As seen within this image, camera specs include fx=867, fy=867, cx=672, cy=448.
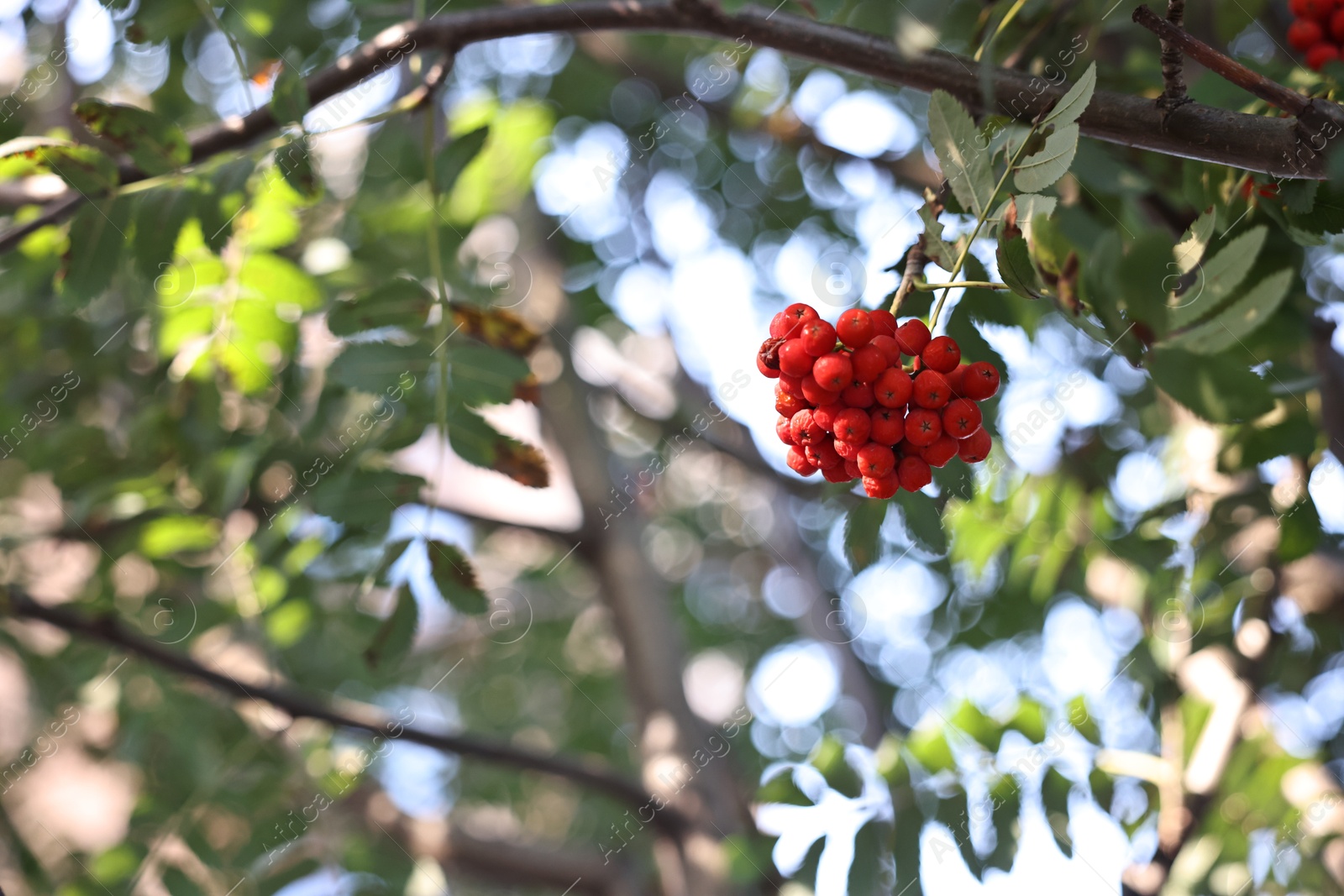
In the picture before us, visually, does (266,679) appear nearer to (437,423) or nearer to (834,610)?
(437,423)

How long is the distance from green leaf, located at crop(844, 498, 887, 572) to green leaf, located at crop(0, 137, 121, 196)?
4.62 ft

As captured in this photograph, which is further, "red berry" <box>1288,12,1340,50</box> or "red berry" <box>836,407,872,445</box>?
"red berry" <box>1288,12,1340,50</box>

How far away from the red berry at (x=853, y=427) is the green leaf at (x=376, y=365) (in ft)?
2.96

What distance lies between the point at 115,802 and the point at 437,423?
4166 millimetres

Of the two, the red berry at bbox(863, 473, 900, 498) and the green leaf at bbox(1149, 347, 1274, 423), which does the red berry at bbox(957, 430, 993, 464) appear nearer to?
the red berry at bbox(863, 473, 900, 498)

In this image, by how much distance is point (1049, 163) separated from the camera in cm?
95

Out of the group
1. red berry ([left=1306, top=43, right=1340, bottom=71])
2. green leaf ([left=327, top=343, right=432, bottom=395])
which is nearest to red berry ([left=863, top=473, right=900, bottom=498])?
green leaf ([left=327, top=343, right=432, bottom=395])

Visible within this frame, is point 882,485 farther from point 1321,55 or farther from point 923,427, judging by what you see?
point 1321,55

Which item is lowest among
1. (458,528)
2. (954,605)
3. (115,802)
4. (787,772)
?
(115,802)

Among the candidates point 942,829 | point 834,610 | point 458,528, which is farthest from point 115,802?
point 942,829

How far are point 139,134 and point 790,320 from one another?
117 centimetres

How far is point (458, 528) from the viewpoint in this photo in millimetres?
3379

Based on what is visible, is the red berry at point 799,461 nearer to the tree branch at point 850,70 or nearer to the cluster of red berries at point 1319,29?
the tree branch at point 850,70

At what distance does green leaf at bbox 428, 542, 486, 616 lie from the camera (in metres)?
1.58
